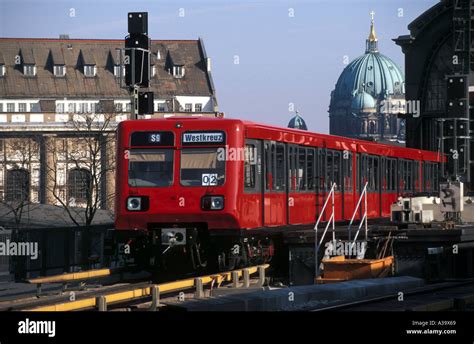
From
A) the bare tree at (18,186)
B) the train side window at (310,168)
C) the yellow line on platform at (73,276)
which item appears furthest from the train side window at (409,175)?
the bare tree at (18,186)

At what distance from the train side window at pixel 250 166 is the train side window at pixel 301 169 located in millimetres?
2590

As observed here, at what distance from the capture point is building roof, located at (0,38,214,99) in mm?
142875

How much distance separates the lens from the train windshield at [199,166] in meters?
24.2

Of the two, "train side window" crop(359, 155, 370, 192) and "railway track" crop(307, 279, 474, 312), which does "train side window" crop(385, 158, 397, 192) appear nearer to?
"train side window" crop(359, 155, 370, 192)

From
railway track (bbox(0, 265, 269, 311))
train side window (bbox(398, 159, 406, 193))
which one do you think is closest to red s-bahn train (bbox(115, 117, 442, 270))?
railway track (bbox(0, 265, 269, 311))

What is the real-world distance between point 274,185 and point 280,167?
51 cm

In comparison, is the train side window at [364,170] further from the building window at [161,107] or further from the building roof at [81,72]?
the building roof at [81,72]

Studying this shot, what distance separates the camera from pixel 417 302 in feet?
61.0

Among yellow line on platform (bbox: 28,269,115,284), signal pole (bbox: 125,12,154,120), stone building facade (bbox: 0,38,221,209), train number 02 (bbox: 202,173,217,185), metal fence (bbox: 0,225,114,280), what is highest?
stone building facade (bbox: 0,38,221,209)

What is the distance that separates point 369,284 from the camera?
2191 centimetres

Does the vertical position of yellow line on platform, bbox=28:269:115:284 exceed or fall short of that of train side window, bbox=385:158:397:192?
it falls short

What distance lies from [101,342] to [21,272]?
17132 mm

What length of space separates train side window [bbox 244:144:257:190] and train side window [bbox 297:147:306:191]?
2.59 m

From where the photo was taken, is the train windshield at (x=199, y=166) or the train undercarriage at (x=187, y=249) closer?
the train windshield at (x=199, y=166)
